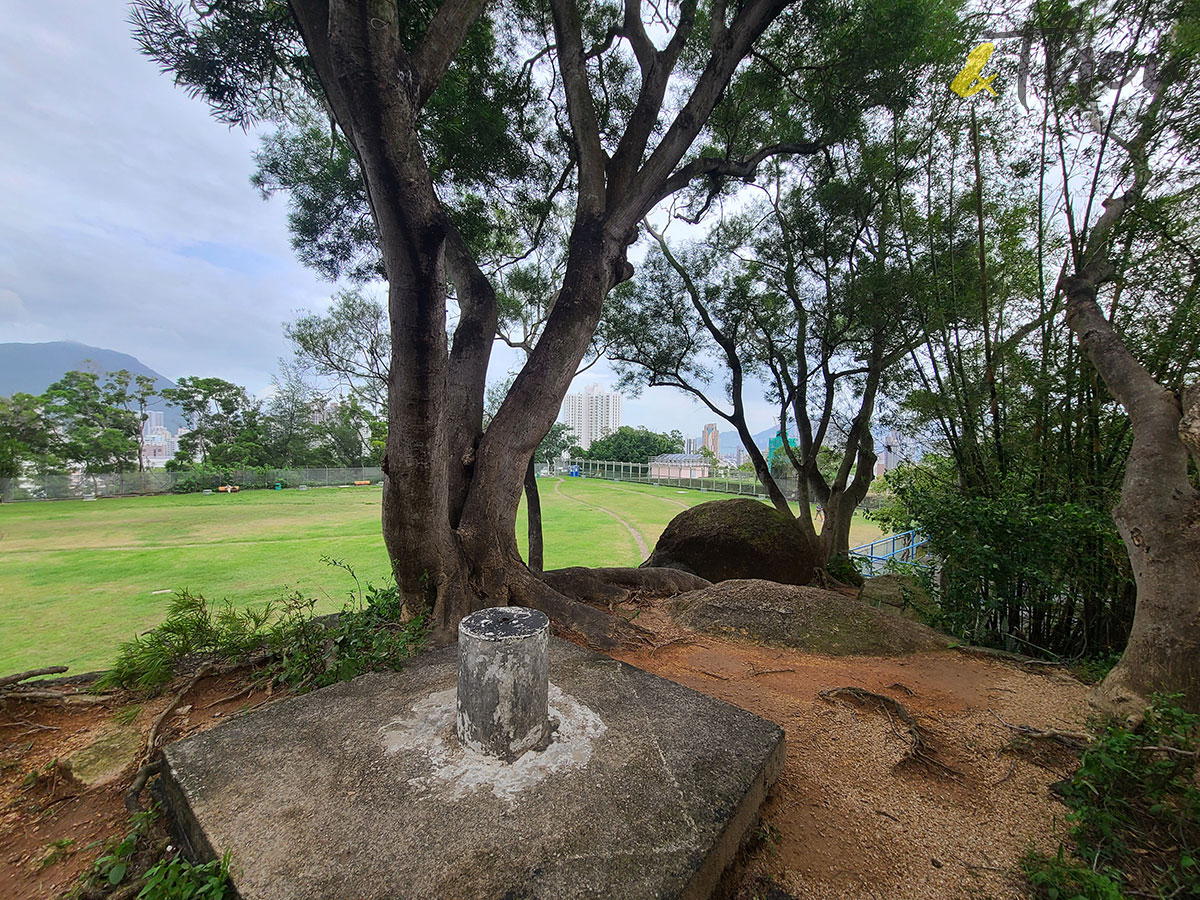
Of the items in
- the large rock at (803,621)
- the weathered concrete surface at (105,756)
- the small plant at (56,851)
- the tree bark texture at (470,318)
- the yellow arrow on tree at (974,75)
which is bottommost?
the large rock at (803,621)

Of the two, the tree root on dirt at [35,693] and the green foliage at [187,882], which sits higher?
the green foliage at [187,882]

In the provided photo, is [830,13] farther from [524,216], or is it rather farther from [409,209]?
[409,209]

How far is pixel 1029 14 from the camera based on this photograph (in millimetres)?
3619

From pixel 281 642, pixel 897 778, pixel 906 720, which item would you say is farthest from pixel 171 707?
pixel 906 720

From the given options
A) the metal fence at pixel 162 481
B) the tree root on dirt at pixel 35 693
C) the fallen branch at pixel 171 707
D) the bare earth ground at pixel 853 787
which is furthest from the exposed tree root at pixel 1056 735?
the metal fence at pixel 162 481

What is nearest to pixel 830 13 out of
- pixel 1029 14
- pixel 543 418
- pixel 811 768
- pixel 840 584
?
pixel 1029 14

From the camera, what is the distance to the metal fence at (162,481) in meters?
16.0

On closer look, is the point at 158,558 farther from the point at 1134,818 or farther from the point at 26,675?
the point at 1134,818

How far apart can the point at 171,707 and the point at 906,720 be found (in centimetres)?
397

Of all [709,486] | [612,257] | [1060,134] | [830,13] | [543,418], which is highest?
[830,13]

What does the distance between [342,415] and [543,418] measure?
29.6 meters

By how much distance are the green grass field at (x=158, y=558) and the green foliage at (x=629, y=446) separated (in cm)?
3110

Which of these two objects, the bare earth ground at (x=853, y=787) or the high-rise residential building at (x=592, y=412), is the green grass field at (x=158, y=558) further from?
the high-rise residential building at (x=592, y=412)

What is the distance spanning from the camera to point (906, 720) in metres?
2.57
